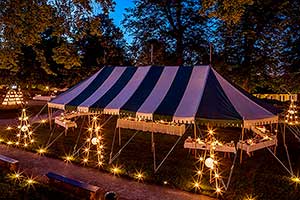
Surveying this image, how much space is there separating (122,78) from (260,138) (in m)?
4.38

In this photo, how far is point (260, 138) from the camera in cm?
913

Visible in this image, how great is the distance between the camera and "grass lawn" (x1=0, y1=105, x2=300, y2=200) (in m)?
6.68

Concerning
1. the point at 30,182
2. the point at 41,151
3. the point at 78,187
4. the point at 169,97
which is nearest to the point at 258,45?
the point at 169,97

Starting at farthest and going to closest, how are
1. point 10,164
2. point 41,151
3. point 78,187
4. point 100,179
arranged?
point 41,151 < point 10,164 < point 100,179 < point 78,187

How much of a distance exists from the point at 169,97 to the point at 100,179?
8.17 feet

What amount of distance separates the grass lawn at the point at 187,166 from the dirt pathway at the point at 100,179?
0.30 m

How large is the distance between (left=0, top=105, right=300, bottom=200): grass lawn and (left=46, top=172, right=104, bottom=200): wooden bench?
1587 mm

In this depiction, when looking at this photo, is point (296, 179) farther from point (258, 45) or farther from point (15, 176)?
point (258, 45)

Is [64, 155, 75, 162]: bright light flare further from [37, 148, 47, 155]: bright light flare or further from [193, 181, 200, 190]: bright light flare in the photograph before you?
[193, 181, 200, 190]: bright light flare

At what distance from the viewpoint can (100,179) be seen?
23.7ft

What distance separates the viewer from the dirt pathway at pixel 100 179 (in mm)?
6328

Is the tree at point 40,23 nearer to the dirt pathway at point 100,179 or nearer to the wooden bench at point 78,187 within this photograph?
the dirt pathway at point 100,179

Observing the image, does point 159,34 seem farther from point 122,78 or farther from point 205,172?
point 205,172

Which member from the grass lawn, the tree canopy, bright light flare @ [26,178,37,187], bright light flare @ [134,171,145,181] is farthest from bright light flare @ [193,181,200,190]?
the tree canopy
